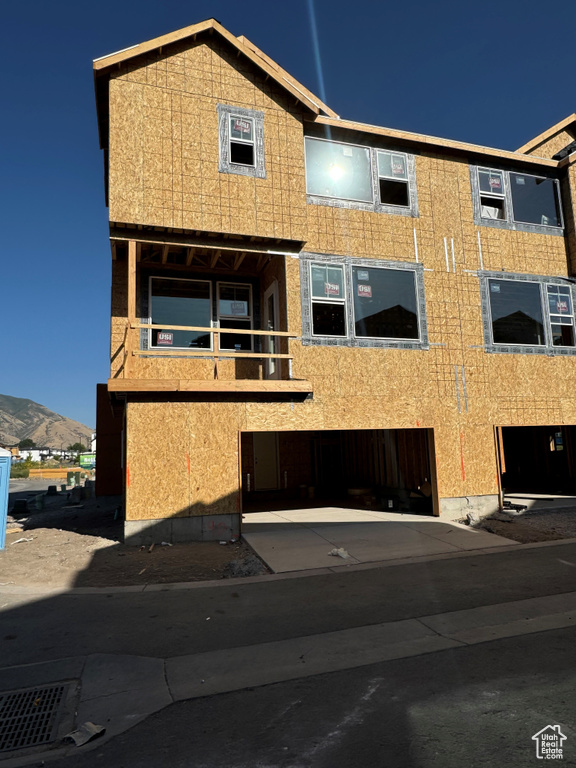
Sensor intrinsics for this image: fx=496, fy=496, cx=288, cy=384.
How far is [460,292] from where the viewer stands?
14.0 metres

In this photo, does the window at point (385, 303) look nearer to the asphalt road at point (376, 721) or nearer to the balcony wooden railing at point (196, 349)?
the balcony wooden railing at point (196, 349)

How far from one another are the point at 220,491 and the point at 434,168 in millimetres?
10814

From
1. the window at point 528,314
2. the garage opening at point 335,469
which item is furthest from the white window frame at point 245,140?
the garage opening at point 335,469

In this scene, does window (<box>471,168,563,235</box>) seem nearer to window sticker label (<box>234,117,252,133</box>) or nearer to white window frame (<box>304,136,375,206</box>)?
white window frame (<box>304,136,375,206</box>)

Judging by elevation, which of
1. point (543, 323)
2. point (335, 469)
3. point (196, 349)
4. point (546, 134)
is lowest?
point (335, 469)

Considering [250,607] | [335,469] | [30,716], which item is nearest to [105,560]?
[250,607]

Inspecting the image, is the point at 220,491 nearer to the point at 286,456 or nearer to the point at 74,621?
the point at 74,621

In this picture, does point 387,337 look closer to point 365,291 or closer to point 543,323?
point 365,291

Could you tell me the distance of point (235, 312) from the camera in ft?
47.7

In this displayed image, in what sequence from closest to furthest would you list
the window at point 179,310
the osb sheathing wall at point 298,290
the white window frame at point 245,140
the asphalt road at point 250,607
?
the asphalt road at point 250,607, the osb sheathing wall at point 298,290, the white window frame at point 245,140, the window at point 179,310

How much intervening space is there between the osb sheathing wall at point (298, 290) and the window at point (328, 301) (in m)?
0.49

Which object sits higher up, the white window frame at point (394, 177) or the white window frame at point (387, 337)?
the white window frame at point (394, 177)

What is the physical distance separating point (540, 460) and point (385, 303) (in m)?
10.7

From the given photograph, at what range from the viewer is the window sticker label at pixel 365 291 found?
13117 millimetres
